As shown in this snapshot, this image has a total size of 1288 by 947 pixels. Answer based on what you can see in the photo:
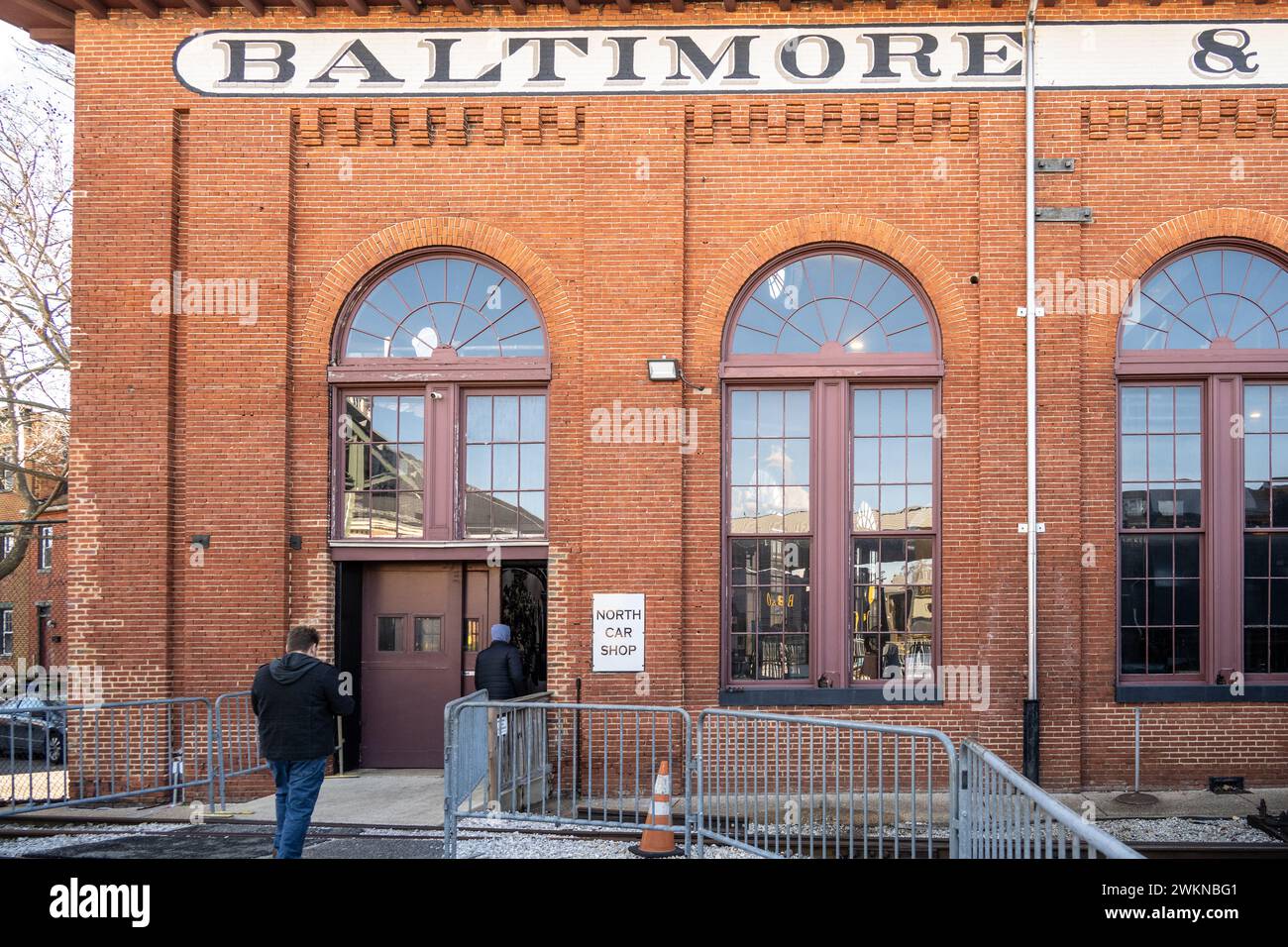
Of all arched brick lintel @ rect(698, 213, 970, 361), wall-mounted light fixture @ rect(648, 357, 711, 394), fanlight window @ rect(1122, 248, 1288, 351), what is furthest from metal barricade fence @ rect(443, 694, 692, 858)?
fanlight window @ rect(1122, 248, 1288, 351)

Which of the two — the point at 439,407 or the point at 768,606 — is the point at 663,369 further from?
the point at 768,606

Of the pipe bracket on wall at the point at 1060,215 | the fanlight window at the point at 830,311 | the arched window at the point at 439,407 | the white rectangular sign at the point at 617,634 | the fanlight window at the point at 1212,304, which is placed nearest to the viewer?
the white rectangular sign at the point at 617,634

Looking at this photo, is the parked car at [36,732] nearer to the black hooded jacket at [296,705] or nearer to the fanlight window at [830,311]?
the black hooded jacket at [296,705]

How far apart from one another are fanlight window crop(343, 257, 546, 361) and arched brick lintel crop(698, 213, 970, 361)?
2.07 m

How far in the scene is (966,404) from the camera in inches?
457

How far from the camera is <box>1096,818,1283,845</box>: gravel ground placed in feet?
31.5

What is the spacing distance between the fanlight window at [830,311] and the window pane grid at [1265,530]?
3869mm

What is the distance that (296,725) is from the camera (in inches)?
304

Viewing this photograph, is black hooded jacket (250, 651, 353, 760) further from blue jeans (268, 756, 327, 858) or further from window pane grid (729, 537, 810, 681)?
window pane grid (729, 537, 810, 681)

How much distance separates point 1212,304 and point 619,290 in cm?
677

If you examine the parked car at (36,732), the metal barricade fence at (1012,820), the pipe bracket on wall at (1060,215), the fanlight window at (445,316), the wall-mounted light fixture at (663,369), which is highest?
the pipe bracket on wall at (1060,215)

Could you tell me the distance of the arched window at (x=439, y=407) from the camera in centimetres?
1191

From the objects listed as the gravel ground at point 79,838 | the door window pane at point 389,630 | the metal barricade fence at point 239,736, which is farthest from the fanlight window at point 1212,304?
the gravel ground at point 79,838

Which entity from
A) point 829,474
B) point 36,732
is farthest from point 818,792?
point 36,732
